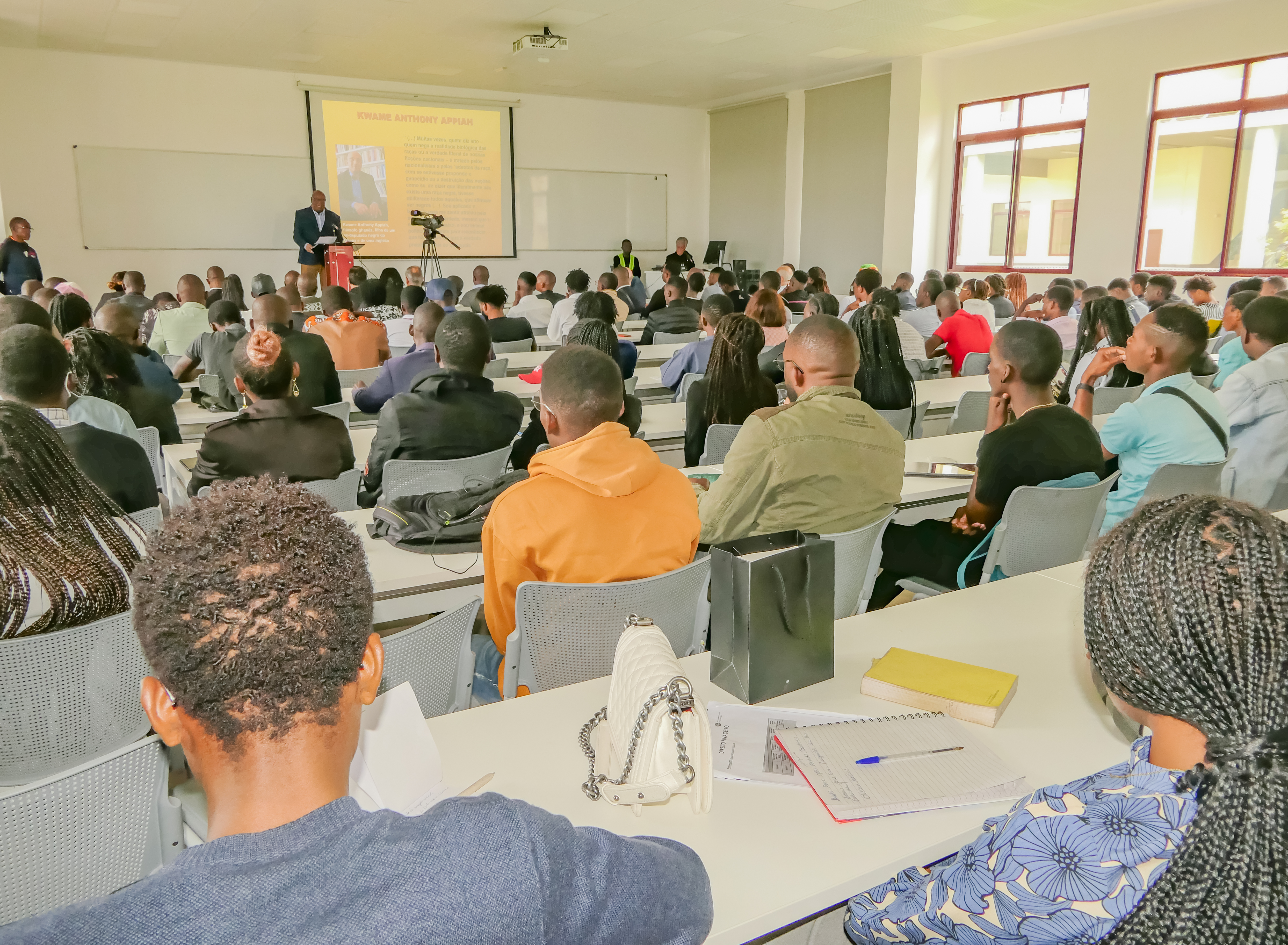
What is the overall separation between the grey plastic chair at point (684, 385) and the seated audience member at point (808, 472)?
2389 mm

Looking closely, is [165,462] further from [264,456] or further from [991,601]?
[991,601]

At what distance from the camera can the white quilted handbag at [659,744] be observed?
1.26 meters

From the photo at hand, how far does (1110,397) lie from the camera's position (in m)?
4.75

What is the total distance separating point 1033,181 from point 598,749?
12.0m

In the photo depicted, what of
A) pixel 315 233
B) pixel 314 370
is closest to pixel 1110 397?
pixel 314 370

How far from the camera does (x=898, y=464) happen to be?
8.79 feet

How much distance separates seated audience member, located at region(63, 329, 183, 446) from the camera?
377 cm

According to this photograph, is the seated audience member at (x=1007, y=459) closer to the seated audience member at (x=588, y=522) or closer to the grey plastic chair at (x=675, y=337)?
the seated audience member at (x=588, y=522)

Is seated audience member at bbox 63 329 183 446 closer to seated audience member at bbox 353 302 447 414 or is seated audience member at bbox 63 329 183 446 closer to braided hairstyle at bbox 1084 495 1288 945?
seated audience member at bbox 353 302 447 414

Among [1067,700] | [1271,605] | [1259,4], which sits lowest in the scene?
[1067,700]

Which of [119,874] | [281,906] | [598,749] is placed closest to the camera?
[281,906]

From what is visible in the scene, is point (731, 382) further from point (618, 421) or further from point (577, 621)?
point (577, 621)

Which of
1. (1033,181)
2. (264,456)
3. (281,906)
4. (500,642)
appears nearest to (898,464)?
(500,642)

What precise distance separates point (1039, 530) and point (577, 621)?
1.61m
